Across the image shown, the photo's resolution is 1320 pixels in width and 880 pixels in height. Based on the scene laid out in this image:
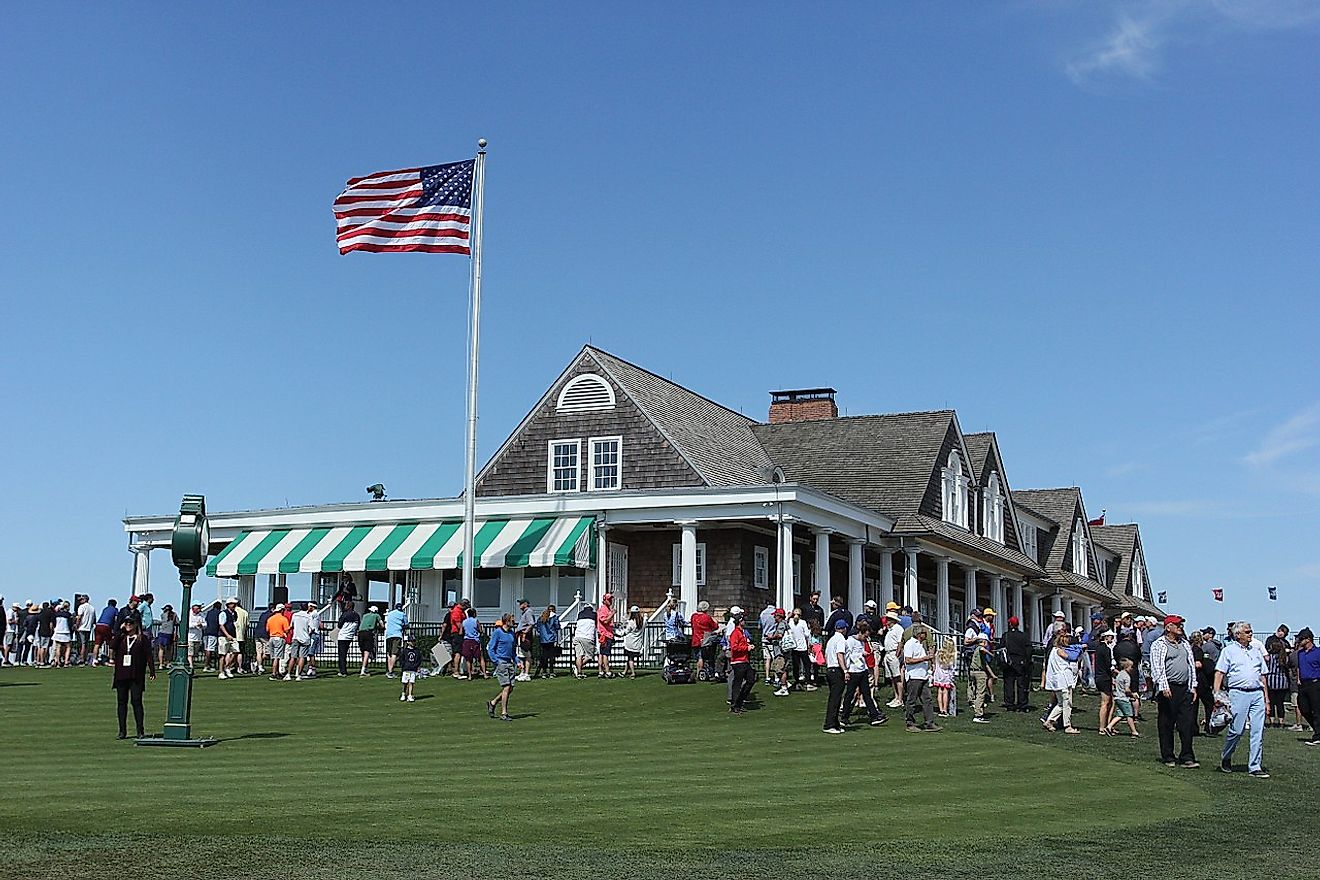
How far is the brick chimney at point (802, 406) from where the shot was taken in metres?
51.8

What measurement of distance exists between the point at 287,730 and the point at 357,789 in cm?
738

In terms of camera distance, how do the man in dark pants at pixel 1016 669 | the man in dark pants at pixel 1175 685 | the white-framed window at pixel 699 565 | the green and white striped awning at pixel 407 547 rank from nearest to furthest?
the man in dark pants at pixel 1175 685, the man in dark pants at pixel 1016 669, the green and white striped awning at pixel 407 547, the white-framed window at pixel 699 565

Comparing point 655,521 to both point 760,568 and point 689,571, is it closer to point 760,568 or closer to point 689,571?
point 689,571

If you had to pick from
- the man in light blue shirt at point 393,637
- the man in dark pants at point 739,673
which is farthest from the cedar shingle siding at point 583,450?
the man in dark pants at point 739,673

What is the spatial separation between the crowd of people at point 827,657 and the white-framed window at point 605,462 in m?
6.68

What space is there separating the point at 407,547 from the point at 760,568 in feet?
30.4

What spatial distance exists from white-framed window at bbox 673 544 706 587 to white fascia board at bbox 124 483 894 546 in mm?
2481

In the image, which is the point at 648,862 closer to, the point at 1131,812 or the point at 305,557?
the point at 1131,812

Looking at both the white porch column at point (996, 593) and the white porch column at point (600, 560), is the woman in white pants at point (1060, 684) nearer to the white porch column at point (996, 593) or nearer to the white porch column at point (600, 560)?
the white porch column at point (600, 560)

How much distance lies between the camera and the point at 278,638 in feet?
95.1

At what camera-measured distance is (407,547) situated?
35156 mm

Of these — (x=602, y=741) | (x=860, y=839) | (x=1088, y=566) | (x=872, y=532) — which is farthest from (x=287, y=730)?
(x=1088, y=566)

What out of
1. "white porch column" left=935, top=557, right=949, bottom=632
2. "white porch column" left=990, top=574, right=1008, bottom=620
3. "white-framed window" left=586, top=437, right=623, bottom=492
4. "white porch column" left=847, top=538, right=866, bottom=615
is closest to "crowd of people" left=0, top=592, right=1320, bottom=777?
"white porch column" left=847, top=538, right=866, bottom=615

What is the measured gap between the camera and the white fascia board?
33.3 metres
